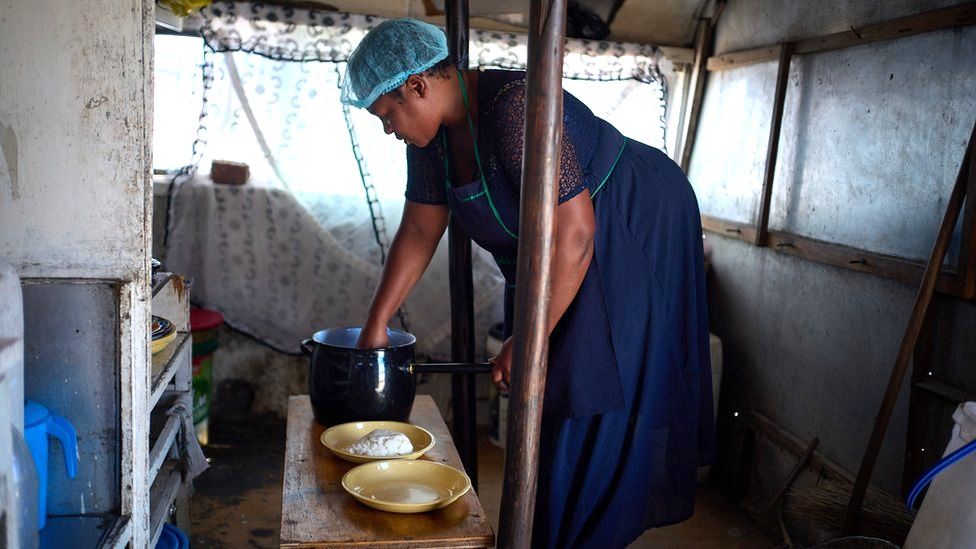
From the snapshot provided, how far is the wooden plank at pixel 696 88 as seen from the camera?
4.09 metres

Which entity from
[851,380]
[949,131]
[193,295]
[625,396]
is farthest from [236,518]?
[949,131]

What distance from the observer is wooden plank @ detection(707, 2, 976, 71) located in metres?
2.46

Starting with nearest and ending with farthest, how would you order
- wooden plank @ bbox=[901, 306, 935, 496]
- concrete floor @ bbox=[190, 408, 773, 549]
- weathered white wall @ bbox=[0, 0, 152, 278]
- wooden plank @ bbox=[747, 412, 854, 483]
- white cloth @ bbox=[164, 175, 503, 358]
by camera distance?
weathered white wall @ bbox=[0, 0, 152, 278], wooden plank @ bbox=[901, 306, 935, 496], wooden plank @ bbox=[747, 412, 854, 483], concrete floor @ bbox=[190, 408, 773, 549], white cloth @ bbox=[164, 175, 503, 358]

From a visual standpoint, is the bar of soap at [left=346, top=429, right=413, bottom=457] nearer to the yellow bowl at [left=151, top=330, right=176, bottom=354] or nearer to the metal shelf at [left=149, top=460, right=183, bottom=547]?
the metal shelf at [left=149, top=460, right=183, bottom=547]

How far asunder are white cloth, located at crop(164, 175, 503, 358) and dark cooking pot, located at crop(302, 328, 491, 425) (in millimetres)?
2130

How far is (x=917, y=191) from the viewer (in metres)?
2.64

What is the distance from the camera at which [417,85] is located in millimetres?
1852

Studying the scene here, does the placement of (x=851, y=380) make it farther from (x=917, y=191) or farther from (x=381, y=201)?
(x=381, y=201)

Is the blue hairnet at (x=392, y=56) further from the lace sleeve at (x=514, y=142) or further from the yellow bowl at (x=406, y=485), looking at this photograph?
the yellow bowl at (x=406, y=485)

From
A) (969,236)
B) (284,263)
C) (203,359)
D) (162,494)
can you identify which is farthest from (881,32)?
(203,359)

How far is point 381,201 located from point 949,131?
7.90 ft

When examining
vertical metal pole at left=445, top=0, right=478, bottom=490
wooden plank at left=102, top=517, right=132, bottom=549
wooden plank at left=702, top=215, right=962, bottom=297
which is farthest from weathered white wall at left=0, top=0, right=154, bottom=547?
wooden plank at left=702, top=215, right=962, bottom=297

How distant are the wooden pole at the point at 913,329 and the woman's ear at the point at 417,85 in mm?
1439

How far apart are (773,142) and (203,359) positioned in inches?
98.3
